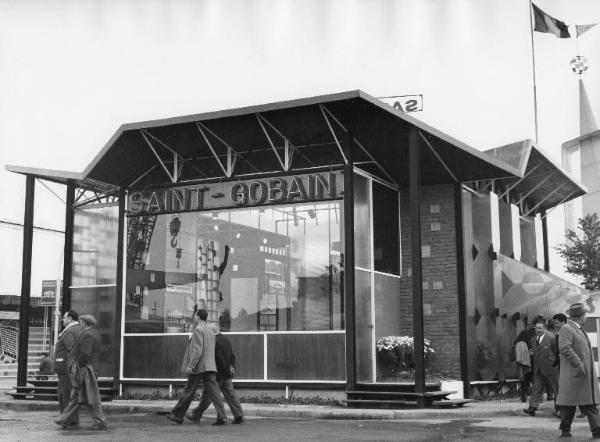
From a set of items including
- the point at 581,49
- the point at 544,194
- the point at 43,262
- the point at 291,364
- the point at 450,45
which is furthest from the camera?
the point at 43,262

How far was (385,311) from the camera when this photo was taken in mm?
17891

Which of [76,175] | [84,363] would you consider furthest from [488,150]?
[84,363]

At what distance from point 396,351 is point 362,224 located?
2.67 metres

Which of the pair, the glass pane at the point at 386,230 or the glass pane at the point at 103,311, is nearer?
the glass pane at the point at 386,230

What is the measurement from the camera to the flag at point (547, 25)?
26453 mm

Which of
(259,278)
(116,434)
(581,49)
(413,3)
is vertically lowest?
(116,434)

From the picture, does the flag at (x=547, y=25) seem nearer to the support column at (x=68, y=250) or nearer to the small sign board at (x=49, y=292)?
the support column at (x=68, y=250)

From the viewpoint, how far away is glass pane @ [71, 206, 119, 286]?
19516 mm

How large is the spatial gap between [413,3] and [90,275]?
12.7 metres

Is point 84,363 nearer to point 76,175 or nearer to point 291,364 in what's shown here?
point 291,364

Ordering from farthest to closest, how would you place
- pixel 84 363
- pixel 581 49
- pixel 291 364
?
pixel 581 49 → pixel 291 364 → pixel 84 363

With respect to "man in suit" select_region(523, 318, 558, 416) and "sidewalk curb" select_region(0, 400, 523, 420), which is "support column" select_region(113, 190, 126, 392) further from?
"man in suit" select_region(523, 318, 558, 416)

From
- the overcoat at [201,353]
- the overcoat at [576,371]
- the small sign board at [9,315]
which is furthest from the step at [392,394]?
the small sign board at [9,315]

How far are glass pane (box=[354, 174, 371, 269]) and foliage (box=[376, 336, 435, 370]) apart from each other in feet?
5.19
